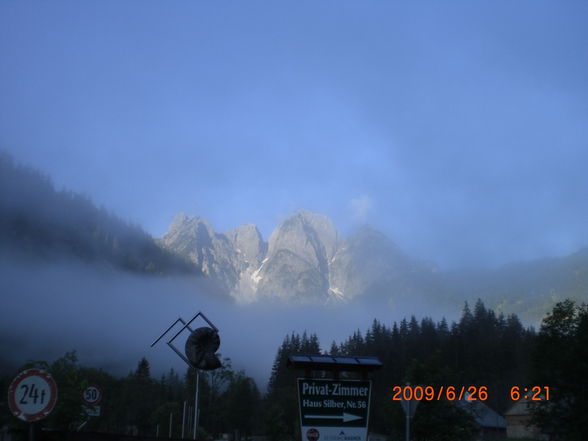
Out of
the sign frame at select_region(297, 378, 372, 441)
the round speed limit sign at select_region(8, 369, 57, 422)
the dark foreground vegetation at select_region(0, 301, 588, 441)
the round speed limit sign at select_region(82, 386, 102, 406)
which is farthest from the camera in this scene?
the dark foreground vegetation at select_region(0, 301, 588, 441)

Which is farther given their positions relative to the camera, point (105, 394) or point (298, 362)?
point (105, 394)

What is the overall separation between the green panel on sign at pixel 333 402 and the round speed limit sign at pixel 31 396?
515 centimetres

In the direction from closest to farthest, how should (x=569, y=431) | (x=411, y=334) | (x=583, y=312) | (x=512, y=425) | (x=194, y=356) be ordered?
(x=194, y=356)
(x=569, y=431)
(x=583, y=312)
(x=512, y=425)
(x=411, y=334)

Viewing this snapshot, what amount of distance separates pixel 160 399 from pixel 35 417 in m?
127

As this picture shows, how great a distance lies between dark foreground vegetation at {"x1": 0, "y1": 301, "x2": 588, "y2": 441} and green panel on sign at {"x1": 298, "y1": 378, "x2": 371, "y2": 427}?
24719 millimetres

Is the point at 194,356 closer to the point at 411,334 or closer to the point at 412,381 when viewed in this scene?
the point at 412,381

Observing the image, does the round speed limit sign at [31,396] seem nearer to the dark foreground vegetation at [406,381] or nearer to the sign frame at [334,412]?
the sign frame at [334,412]

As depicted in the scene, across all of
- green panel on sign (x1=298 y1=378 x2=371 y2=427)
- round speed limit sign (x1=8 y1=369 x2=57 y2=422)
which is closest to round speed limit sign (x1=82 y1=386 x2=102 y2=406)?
green panel on sign (x1=298 y1=378 x2=371 y2=427)

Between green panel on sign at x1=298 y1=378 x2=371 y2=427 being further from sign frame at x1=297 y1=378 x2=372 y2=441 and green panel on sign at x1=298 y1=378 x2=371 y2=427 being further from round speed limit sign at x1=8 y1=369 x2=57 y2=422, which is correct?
round speed limit sign at x1=8 y1=369 x2=57 y2=422

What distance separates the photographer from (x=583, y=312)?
4000cm

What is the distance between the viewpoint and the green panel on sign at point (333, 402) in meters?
11.8

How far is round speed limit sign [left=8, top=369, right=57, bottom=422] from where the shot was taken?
8.17 meters

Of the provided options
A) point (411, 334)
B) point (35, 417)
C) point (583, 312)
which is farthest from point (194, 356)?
point (411, 334)

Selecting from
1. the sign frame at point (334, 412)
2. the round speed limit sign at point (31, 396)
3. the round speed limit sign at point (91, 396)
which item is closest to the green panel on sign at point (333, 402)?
the sign frame at point (334, 412)
